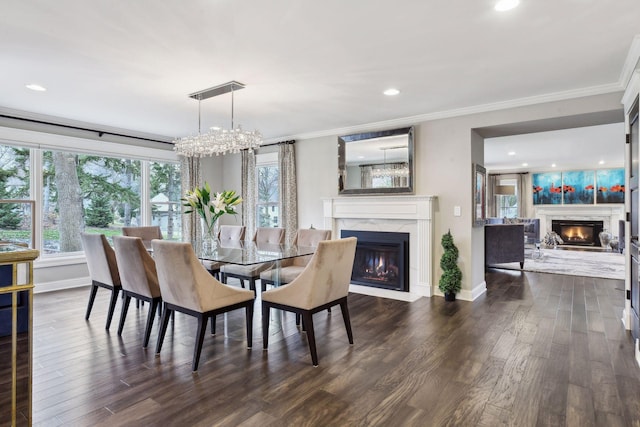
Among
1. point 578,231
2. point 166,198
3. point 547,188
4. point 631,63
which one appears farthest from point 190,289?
point 578,231

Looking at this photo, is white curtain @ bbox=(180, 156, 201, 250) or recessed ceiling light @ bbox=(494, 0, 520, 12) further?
white curtain @ bbox=(180, 156, 201, 250)

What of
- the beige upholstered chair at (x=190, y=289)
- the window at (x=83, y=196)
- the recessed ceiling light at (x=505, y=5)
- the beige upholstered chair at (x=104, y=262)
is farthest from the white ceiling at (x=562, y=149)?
the window at (x=83, y=196)

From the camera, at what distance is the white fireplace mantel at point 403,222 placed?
4844 mm

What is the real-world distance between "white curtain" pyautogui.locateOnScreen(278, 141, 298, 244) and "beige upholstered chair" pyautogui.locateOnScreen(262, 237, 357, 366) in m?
3.23

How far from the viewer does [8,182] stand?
477cm

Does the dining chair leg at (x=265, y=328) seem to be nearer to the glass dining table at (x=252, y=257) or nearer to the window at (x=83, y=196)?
the glass dining table at (x=252, y=257)

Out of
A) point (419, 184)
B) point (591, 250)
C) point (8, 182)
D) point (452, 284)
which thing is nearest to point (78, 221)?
point (8, 182)

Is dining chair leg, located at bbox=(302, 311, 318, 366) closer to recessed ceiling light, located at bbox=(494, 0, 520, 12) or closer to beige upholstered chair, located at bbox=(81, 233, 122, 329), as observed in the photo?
beige upholstered chair, located at bbox=(81, 233, 122, 329)

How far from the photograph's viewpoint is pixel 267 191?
22.6ft

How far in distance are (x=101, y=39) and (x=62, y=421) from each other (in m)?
2.53

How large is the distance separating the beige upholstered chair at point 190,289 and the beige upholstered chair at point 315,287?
1.16 feet

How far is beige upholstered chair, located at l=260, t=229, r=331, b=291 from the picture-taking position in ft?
12.1

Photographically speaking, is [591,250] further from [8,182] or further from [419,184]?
[8,182]

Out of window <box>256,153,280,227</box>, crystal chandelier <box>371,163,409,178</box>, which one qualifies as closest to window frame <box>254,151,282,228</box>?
window <box>256,153,280,227</box>
